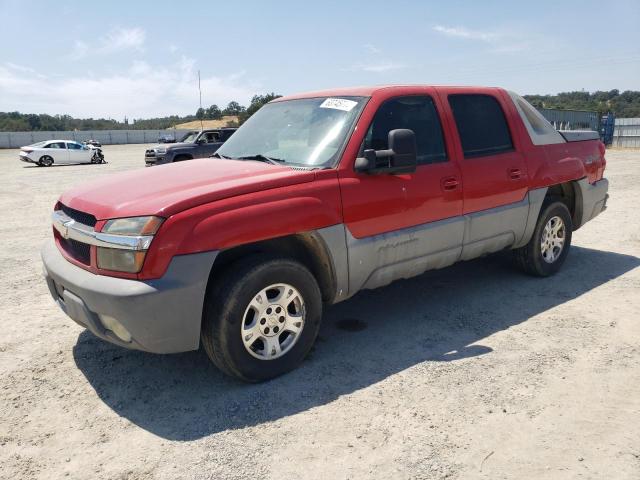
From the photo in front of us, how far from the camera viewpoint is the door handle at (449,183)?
13.9 feet

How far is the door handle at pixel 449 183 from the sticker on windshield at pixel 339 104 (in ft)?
3.16

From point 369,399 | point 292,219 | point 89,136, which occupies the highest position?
point 89,136

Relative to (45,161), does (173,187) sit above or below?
below

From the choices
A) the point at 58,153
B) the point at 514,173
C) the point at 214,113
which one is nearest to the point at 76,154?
the point at 58,153

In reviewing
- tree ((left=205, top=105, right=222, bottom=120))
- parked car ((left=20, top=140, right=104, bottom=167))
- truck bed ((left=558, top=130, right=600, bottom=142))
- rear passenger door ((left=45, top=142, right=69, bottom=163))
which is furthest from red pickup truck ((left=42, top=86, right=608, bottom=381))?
tree ((left=205, top=105, right=222, bottom=120))

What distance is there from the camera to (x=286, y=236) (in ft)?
11.6

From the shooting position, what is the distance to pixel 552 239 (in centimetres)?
549

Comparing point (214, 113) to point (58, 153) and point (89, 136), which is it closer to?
point (89, 136)

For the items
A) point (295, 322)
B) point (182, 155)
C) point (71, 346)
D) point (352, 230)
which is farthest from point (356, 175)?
point (182, 155)

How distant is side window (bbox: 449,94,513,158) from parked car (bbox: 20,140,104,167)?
28185 millimetres

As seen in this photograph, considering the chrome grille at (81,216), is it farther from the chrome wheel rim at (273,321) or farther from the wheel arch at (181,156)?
the wheel arch at (181,156)

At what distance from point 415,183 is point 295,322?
143 centimetres

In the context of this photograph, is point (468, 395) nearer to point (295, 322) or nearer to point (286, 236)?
point (295, 322)

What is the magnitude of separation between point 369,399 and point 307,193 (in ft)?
4.49
